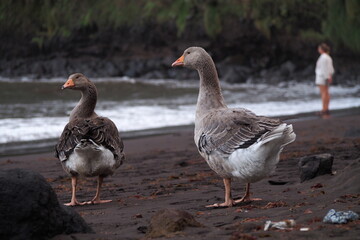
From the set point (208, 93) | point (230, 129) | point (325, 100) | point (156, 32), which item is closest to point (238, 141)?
point (230, 129)

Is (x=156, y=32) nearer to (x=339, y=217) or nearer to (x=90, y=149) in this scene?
(x=90, y=149)

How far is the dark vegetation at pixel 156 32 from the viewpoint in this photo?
4197 cm

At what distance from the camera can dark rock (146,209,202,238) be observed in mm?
5477

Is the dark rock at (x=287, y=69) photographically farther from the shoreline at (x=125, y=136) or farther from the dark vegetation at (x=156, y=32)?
the shoreline at (x=125, y=136)

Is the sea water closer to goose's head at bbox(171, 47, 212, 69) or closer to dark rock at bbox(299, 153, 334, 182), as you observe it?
goose's head at bbox(171, 47, 212, 69)

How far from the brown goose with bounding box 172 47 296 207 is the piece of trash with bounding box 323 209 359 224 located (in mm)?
1118

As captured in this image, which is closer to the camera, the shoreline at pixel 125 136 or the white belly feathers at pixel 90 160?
the white belly feathers at pixel 90 160

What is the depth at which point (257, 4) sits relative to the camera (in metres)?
42.1

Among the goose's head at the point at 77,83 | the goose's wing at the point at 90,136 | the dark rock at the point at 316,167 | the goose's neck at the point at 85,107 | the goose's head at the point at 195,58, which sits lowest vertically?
the dark rock at the point at 316,167

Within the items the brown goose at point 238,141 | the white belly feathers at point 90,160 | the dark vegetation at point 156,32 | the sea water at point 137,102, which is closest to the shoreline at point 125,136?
the sea water at point 137,102

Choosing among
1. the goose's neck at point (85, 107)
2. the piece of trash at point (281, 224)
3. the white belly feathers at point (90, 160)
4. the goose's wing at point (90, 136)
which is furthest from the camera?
the goose's neck at point (85, 107)

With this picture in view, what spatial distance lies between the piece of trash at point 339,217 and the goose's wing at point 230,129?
1352 millimetres

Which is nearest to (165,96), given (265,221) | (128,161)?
(128,161)

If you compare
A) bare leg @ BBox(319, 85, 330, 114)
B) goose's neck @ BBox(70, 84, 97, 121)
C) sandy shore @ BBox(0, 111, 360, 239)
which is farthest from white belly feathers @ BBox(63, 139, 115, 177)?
bare leg @ BBox(319, 85, 330, 114)
